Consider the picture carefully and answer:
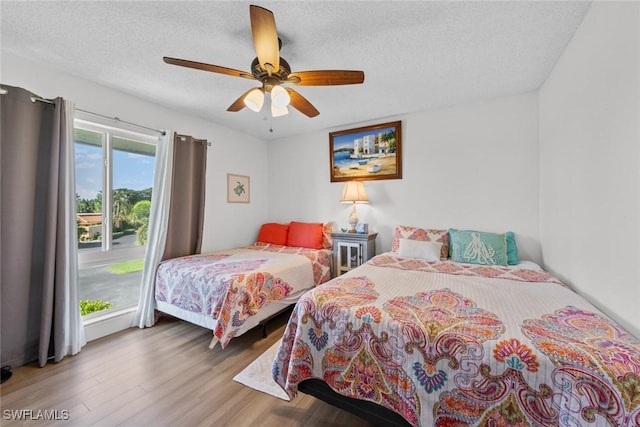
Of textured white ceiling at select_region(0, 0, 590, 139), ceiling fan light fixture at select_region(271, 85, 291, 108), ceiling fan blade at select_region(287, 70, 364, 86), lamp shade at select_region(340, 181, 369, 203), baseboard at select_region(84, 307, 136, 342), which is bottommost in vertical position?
baseboard at select_region(84, 307, 136, 342)

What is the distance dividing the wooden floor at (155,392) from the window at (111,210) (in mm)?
515

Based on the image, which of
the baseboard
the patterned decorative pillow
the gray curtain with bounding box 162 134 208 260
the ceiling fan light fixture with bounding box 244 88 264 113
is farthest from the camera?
the gray curtain with bounding box 162 134 208 260

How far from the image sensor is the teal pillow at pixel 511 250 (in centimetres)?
→ 233

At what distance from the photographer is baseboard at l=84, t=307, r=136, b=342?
2.23 m

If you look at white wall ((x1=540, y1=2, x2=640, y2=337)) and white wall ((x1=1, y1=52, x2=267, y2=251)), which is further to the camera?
white wall ((x1=1, y1=52, x2=267, y2=251))

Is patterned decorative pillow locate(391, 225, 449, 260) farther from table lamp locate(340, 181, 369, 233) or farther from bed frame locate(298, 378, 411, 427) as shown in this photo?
bed frame locate(298, 378, 411, 427)

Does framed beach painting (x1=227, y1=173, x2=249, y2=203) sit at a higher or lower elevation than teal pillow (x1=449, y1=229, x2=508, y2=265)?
higher

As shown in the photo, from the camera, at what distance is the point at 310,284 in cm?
282

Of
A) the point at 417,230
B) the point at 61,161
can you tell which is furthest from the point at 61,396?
the point at 417,230

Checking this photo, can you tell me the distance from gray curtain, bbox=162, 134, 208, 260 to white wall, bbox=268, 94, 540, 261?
1682mm

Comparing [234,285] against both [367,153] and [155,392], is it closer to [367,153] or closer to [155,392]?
[155,392]

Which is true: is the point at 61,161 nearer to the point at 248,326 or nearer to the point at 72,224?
the point at 72,224

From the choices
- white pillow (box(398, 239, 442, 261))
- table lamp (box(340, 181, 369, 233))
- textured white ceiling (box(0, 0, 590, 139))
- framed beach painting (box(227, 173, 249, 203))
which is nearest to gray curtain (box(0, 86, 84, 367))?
textured white ceiling (box(0, 0, 590, 139))

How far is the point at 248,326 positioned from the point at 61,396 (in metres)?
1.18
